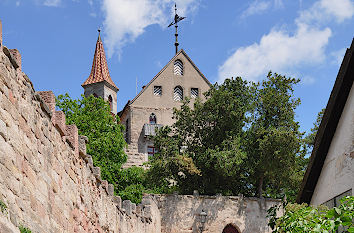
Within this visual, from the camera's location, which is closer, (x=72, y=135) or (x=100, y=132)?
(x=72, y=135)

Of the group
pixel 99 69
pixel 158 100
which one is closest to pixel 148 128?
pixel 158 100

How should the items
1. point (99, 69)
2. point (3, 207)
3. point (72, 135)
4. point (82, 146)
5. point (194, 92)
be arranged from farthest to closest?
point (99, 69) < point (194, 92) < point (82, 146) < point (72, 135) < point (3, 207)

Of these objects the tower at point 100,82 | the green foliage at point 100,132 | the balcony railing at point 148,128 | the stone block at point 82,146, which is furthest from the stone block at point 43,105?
the tower at point 100,82

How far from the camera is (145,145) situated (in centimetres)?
4878

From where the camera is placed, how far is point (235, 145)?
95.7 feet

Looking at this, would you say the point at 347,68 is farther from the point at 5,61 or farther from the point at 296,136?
the point at 296,136

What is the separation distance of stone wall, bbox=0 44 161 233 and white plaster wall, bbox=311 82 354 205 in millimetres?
4676

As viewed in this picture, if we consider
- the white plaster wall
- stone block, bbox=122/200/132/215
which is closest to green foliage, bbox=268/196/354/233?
the white plaster wall

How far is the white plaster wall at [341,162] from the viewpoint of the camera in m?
11.1

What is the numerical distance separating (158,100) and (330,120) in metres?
37.2

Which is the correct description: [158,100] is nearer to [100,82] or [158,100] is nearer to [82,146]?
[100,82]

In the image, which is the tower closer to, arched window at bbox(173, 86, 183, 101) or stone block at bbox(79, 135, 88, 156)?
arched window at bbox(173, 86, 183, 101)

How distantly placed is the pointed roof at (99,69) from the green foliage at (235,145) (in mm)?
23971

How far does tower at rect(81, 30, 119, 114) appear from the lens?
178 feet
